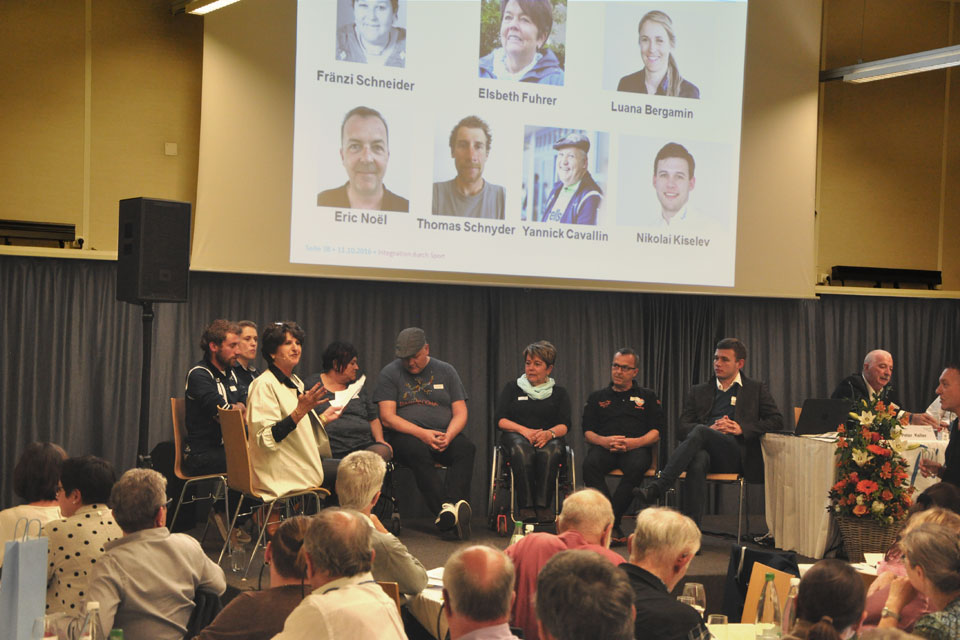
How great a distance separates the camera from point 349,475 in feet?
12.2

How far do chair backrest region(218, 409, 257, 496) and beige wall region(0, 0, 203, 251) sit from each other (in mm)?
2198

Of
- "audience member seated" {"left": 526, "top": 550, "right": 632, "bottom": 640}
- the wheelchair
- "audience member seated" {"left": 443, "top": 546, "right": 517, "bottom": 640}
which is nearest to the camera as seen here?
"audience member seated" {"left": 526, "top": 550, "right": 632, "bottom": 640}

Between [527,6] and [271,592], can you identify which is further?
[527,6]

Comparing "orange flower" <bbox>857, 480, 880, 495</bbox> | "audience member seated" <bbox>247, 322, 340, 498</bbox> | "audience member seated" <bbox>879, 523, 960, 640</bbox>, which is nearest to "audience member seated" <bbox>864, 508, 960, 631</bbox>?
"audience member seated" <bbox>879, 523, 960, 640</bbox>

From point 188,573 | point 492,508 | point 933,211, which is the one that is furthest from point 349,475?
point 933,211

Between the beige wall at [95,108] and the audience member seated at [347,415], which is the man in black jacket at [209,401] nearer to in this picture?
the audience member seated at [347,415]

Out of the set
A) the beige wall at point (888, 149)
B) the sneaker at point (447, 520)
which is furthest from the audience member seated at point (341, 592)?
the beige wall at point (888, 149)

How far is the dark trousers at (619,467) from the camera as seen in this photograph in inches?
258

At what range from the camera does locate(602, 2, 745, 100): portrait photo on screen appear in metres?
7.50

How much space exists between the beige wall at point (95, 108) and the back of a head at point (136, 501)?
392cm

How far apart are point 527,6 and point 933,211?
179 inches

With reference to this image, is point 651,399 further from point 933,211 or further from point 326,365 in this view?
point 933,211

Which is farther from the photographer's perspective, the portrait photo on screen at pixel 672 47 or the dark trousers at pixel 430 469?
the portrait photo on screen at pixel 672 47

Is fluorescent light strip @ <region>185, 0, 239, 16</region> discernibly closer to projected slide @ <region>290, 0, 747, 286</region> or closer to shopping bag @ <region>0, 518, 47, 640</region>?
projected slide @ <region>290, 0, 747, 286</region>
